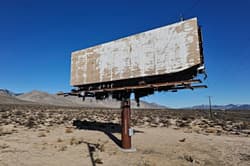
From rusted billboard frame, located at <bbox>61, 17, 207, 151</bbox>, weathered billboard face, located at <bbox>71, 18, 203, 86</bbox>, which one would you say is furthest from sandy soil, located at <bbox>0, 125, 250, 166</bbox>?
weathered billboard face, located at <bbox>71, 18, 203, 86</bbox>

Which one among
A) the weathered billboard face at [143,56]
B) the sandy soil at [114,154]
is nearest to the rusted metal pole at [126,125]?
the sandy soil at [114,154]

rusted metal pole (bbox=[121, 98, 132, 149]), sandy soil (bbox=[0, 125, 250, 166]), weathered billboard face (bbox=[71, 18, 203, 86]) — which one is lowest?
sandy soil (bbox=[0, 125, 250, 166])

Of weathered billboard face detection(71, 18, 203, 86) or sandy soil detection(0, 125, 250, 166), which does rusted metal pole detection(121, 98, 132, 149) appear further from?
weathered billboard face detection(71, 18, 203, 86)

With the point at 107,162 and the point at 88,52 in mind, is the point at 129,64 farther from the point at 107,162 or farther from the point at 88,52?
the point at 107,162

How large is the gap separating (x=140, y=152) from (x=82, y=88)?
7.97 m

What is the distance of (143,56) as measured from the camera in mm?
13180

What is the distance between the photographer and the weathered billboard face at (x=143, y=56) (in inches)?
440

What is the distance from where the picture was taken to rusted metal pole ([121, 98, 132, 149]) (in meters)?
12.9

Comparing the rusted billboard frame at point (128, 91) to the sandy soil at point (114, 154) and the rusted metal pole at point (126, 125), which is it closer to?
the rusted metal pole at point (126, 125)

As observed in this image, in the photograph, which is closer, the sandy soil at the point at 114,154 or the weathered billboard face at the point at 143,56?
the sandy soil at the point at 114,154

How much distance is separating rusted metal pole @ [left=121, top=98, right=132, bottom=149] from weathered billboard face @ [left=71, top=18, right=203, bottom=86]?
1756 mm

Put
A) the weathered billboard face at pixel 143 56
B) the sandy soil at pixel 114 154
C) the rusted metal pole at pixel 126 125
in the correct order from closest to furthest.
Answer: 1. the sandy soil at pixel 114 154
2. the weathered billboard face at pixel 143 56
3. the rusted metal pole at pixel 126 125

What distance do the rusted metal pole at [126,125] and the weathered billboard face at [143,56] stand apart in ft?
5.76

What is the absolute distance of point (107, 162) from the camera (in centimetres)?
1045
